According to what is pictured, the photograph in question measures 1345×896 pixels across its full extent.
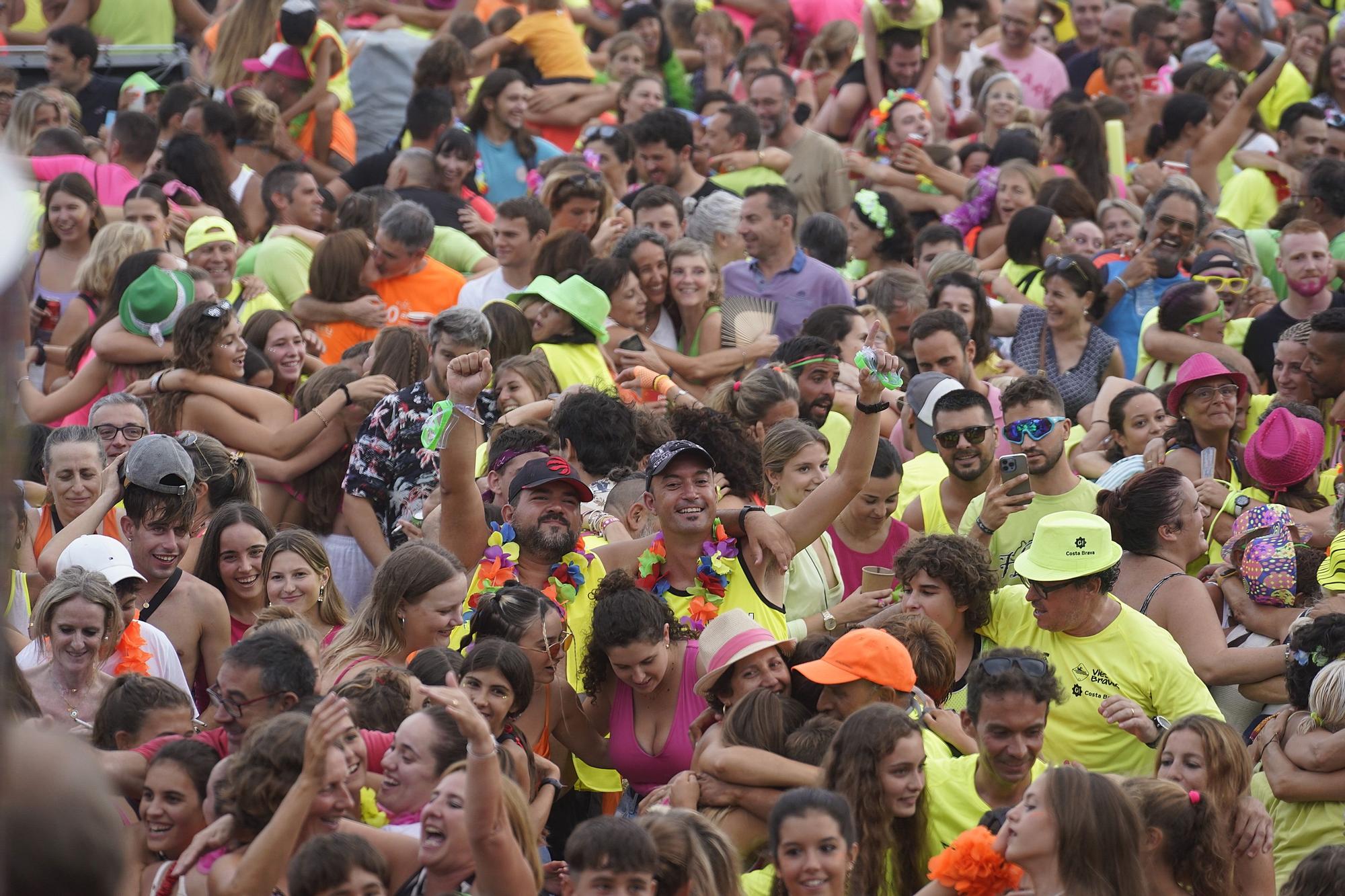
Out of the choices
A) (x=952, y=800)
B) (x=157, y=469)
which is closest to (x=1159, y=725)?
(x=952, y=800)

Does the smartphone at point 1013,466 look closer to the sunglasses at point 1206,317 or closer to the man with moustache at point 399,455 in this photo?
the man with moustache at point 399,455

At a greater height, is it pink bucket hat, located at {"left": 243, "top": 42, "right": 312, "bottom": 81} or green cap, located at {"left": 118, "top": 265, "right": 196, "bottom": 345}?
green cap, located at {"left": 118, "top": 265, "right": 196, "bottom": 345}

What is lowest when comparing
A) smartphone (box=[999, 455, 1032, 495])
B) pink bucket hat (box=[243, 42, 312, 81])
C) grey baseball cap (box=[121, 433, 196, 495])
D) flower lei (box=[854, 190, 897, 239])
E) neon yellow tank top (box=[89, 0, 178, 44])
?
neon yellow tank top (box=[89, 0, 178, 44])

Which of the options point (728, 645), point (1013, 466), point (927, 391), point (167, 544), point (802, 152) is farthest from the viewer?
point (802, 152)

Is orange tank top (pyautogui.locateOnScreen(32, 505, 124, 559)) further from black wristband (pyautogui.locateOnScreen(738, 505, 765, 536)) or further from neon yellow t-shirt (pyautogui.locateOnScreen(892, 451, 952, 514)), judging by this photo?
neon yellow t-shirt (pyautogui.locateOnScreen(892, 451, 952, 514))

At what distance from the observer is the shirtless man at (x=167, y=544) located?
17.8ft

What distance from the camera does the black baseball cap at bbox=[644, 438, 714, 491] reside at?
5.16 metres

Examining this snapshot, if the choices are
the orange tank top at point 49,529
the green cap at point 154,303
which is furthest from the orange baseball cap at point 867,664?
the green cap at point 154,303

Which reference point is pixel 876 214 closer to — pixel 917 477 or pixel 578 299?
pixel 578 299

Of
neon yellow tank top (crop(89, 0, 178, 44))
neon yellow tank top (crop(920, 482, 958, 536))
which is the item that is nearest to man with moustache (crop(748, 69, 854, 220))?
neon yellow tank top (crop(920, 482, 958, 536))

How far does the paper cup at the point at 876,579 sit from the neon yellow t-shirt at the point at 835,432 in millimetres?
964

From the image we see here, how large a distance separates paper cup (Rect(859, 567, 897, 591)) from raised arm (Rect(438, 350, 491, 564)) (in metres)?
1.31

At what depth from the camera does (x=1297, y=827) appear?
4.77 meters

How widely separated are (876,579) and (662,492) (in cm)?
97
